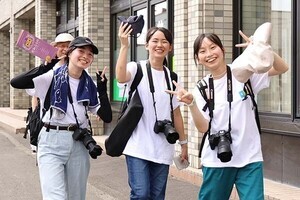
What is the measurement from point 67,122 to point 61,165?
Result: 0.35 metres

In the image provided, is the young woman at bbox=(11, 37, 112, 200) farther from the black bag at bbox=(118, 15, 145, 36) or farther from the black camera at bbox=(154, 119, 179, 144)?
the black camera at bbox=(154, 119, 179, 144)

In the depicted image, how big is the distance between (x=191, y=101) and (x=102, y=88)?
1149 millimetres

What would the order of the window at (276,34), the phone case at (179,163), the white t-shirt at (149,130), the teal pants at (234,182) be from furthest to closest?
the window at (276,34) < the phone case at (179,163) < the white t-shirt at (149,130) < the teal pants at (234,182)

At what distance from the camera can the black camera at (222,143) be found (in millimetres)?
3428

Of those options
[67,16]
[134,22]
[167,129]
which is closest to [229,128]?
[167,129]

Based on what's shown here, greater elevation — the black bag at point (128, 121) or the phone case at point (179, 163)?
the black bag at point (128, 121)

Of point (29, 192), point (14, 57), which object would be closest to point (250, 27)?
point (29, 192)

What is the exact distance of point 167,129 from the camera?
3.94 m

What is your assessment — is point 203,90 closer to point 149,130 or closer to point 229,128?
point 229,128

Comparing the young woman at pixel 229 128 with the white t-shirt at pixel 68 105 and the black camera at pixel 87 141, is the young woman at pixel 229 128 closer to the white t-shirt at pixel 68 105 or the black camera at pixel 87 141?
the black camera at pixel 87 141

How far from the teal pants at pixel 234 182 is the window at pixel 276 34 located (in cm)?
352

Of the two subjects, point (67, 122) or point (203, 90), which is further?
point (67, 122)

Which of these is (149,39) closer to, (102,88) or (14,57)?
(102,88)

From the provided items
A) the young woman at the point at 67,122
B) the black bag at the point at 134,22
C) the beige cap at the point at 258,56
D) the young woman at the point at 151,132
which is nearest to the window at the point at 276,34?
the young woman at the point at 151,132
